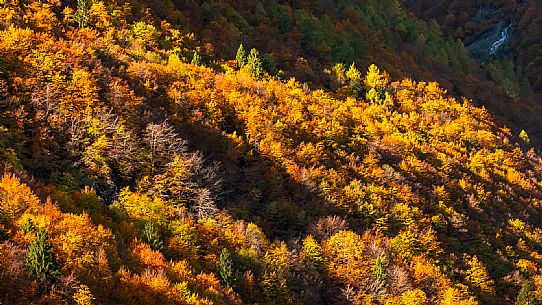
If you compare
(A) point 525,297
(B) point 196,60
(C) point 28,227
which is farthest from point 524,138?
(C) point 28,227

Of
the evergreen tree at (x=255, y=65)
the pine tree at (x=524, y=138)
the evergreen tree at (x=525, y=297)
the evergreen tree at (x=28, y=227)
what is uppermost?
the pine tree at (x=524, y=138)

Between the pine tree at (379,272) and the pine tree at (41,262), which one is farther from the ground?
the pine tree at (379,272)

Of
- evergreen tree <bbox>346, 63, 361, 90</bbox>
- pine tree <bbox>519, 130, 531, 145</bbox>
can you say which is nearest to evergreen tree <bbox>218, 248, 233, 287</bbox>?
evergreen tree <bbox>346, 63, 361, 90</bbox>

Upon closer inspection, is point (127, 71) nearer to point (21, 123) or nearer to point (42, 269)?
point (21, 123)

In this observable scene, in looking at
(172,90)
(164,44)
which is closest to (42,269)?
(172,90)

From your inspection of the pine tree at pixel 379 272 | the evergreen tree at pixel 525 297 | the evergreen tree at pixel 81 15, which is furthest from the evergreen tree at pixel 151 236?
the evergreen tree at pixel 525 297

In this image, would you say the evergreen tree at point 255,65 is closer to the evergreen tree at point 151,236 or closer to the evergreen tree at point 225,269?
the evergreen tree at point 225,269

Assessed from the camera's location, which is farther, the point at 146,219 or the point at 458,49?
the point at 458,49
